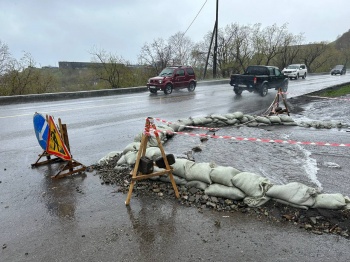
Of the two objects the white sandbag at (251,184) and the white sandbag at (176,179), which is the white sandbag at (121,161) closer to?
the white sandbag at (176,179)

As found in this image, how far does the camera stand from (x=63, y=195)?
451 cm

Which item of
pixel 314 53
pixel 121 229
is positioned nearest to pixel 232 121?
pixel 121 229

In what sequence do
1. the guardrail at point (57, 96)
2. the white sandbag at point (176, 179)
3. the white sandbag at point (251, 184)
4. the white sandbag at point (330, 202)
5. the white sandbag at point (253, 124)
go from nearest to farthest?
1. the white sandbag at point (330, 202)
2. the white sandbag at point (251, 184)
3. the white sandbag at point (176, 179)
4. the white sandbag at point (253, 124)
5. the guardrail at point (57, 96)

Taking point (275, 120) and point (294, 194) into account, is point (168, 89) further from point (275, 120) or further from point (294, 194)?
point (294, 194)

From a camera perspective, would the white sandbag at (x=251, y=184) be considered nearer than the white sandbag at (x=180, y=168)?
Yes

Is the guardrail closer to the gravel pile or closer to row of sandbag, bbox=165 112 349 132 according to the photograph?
row of sandbag, bbox=165 112 349 132

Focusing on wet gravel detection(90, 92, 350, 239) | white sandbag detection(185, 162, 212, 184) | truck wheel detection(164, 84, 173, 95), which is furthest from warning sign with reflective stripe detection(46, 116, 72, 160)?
truck wheel detection(164, 84, 173, 95)

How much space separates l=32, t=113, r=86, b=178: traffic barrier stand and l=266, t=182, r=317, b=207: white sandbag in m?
3.31

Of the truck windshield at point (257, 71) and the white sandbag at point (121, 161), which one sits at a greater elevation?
the truck windshield at point (257, 71)

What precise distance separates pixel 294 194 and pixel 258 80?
14.8 m

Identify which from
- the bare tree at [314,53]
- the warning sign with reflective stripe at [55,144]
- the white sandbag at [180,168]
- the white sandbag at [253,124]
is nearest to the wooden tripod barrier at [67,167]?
the warning sign with reflective stripe at [55,144]

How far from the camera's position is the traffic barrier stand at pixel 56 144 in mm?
5223

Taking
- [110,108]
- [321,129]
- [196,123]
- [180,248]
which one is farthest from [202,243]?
[110,108]

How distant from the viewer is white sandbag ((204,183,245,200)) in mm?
4141
